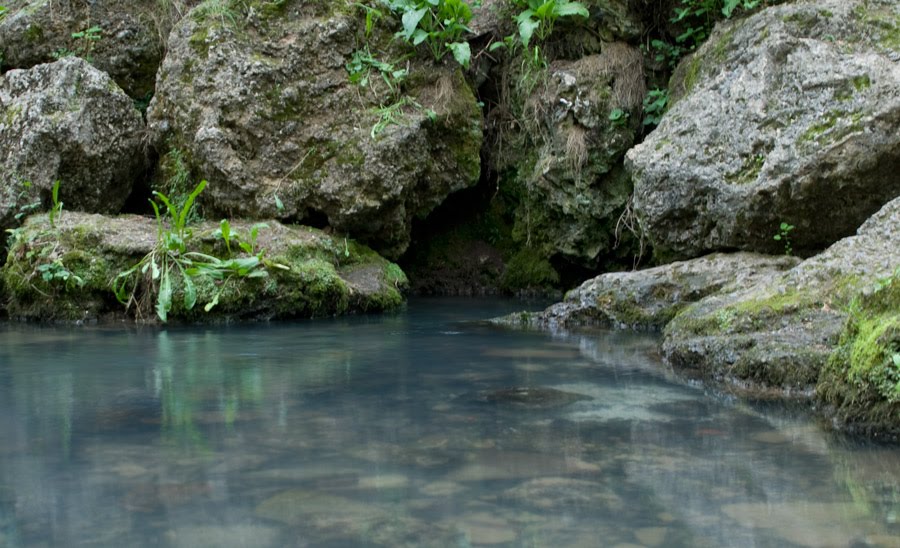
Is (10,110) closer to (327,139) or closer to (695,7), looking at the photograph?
(327,139)

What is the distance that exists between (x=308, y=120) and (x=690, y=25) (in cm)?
441

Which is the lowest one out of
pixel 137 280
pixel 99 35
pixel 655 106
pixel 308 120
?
pixel 137 280

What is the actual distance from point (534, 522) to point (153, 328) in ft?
18.8

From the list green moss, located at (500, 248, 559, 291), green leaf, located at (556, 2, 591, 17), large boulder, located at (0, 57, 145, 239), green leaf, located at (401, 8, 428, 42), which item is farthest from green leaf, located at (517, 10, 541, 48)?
large boulder, located at (0, 57, 145, 239)

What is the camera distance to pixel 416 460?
11.4 feet

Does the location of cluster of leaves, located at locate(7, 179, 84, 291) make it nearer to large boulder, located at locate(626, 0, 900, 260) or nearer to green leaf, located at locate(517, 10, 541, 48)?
green leaf, located at locate(517, 10, 541, 48)

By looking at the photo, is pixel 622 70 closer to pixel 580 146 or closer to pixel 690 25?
pixel 690 25

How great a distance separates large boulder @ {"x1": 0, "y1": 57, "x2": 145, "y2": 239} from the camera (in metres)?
9.08

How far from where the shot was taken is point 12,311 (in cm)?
839

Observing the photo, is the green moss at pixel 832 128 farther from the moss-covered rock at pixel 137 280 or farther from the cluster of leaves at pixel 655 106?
the moss-covered rock at pixel 137 280

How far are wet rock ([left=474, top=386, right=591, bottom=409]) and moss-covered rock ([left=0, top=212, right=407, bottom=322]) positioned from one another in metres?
3.86

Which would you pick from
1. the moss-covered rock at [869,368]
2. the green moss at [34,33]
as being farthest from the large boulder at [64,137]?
the moss-covered rock at [869,368]

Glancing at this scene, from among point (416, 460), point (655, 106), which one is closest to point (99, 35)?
point (655, 106)

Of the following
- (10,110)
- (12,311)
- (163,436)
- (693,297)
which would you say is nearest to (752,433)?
(163,436)
